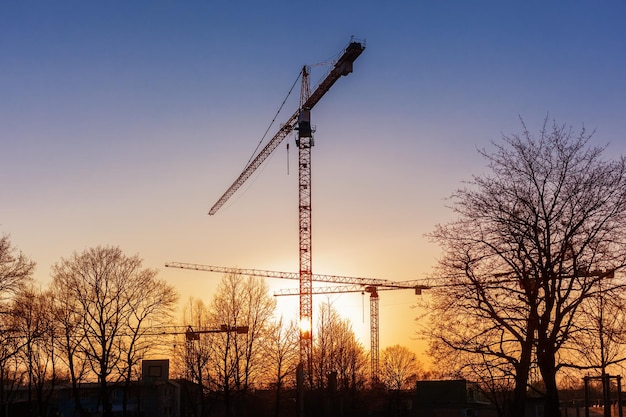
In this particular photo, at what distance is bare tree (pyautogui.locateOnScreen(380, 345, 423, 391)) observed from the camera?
134625 mm

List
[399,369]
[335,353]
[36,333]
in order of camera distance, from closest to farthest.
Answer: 1. [36,333]
2. [335,353]
3. [399,369]

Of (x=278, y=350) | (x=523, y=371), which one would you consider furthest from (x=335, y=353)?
(x=523, y=371)

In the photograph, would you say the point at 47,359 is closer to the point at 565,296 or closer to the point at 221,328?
the point at 221,328

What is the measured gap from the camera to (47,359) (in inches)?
2800

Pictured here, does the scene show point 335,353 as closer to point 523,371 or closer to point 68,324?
point 68,324

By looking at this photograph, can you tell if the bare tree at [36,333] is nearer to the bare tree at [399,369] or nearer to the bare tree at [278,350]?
the bare tree at [278,350]

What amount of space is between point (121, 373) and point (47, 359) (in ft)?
54.4

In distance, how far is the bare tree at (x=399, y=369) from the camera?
135 m

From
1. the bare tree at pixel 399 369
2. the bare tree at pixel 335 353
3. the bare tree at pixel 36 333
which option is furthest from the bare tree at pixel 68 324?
the bare tree at pixel 399 369

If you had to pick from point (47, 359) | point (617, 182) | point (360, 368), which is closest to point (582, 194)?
point (617, 182)

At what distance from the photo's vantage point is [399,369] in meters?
136

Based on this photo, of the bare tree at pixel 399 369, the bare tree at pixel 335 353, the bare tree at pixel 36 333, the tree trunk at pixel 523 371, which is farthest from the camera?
the bare tree at pixel 399 369

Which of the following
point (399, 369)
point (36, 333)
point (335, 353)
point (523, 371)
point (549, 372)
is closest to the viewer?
Answer: point (549, 372)

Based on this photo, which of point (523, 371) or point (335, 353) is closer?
point (523, 371)
